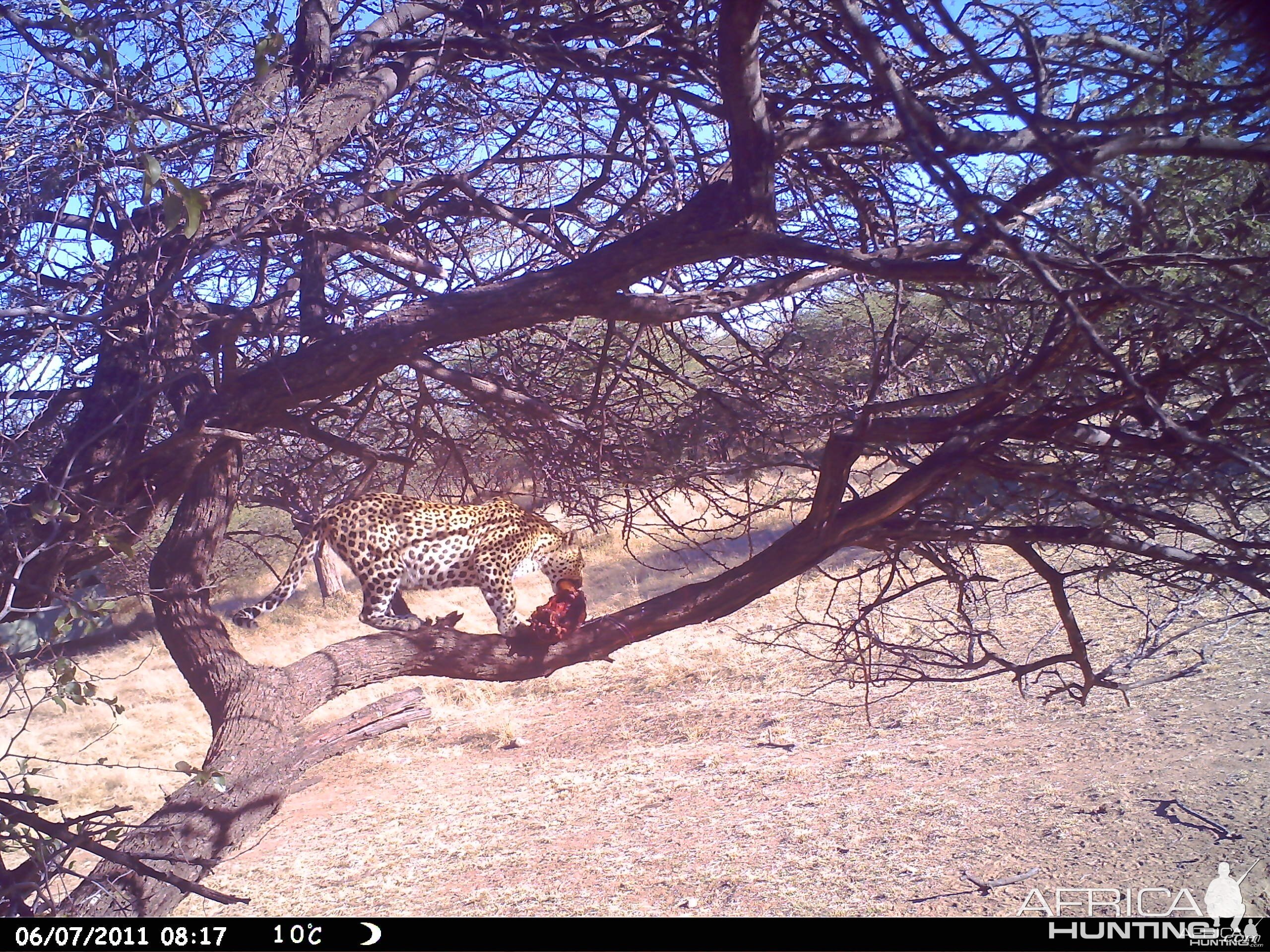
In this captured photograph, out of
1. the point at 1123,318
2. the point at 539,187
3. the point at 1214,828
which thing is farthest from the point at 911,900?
the point at 539,187

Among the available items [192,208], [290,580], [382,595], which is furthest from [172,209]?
[382,595]

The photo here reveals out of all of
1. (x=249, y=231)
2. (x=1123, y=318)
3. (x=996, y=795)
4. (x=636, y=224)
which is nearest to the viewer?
(x=1123, y=318)

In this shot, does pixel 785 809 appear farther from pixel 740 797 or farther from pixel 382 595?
pixel 382 595

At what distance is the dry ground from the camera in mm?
6559

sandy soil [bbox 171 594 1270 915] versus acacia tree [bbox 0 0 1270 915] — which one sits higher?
acacia tree [bbox 0 0 1270 915]

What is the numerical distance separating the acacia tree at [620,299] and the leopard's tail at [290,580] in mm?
378

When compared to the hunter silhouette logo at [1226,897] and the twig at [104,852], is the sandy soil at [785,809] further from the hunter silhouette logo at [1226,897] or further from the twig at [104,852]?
the twig at [104,852]

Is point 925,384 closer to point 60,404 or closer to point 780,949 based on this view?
point 780,949

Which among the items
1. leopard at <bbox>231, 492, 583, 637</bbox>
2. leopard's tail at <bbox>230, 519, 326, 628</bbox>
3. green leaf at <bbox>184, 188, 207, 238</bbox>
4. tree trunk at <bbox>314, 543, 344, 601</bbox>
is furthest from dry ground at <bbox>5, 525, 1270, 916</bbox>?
green leaf at <bbox>184, 188, 207, 238</bbox>

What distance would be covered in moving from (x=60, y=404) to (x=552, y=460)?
2353 mm

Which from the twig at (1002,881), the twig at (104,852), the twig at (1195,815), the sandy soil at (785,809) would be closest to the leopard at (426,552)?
the twig at (104,852)

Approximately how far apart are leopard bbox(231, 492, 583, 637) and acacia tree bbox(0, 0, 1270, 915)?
44 cm

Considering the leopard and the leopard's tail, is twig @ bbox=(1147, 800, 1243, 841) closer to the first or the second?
the leopard

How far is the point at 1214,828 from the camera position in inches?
245
